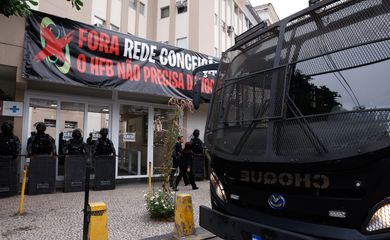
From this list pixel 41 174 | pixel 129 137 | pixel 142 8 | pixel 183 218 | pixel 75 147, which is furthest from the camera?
pixel 142 8

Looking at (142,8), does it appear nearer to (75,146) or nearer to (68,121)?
(68,121)

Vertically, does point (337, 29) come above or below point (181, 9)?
below

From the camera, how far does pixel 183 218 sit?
5.33m

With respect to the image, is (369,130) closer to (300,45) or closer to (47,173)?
(300,45)

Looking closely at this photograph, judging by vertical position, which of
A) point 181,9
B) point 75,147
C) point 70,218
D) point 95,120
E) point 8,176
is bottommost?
point 70,218

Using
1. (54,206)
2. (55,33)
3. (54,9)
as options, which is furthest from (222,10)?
(54,206)

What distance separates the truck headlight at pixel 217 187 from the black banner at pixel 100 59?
485cm

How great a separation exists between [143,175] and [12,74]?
538 centimetres

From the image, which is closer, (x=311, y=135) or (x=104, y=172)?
(x=311, y=135)


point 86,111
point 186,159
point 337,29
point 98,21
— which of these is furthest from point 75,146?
point 98,21

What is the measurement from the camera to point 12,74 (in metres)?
10.5

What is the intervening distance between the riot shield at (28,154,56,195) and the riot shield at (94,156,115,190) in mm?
1191

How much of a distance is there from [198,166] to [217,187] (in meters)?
8.82

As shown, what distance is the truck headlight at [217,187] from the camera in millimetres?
3965
